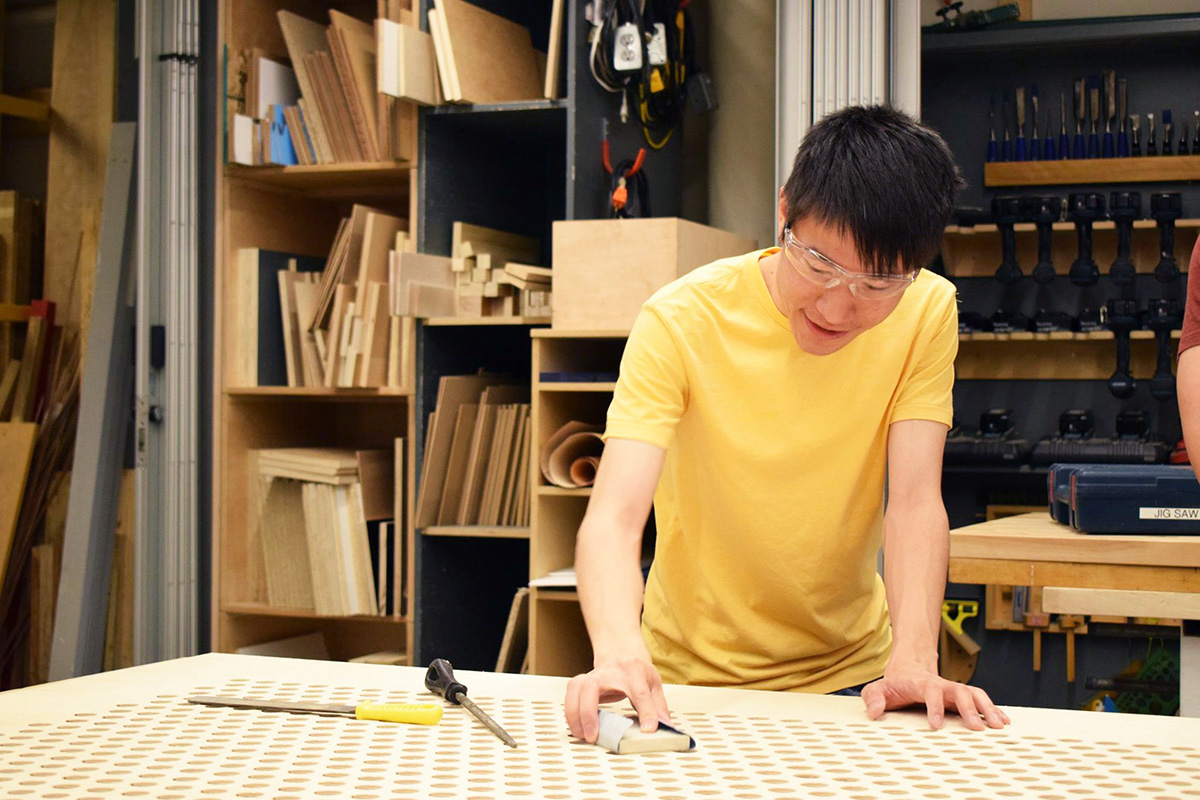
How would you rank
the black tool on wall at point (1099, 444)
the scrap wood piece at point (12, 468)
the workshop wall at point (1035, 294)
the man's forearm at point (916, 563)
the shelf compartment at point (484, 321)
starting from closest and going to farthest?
the man's forearm at point (916, 563)
the shelf compartment at point (484, 321)
the black tool on wall at point (1099, 444)
the scrap wood piece at point (12, 468)
the workshop wall at point (1035, 294)

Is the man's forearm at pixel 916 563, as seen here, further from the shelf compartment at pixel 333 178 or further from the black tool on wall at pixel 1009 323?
the black tool on wall at pixel 1009 323

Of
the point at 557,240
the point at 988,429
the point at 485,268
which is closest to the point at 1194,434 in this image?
the point at 557,240

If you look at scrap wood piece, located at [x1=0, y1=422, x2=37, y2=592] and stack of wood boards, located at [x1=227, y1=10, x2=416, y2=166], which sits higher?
stack of wood boards, located at [x1=227, y1=10, x2=416, y2=166]

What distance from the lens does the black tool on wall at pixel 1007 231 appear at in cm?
387

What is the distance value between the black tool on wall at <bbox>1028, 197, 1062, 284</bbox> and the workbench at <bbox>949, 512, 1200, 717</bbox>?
202 cm

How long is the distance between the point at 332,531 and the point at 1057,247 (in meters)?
2.49

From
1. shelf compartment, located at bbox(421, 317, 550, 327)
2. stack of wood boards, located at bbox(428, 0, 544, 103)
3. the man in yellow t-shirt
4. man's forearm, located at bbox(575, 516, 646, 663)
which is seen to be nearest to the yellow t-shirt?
the man in yellow t-shirt

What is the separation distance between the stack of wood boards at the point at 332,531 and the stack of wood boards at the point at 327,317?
0.23 meters

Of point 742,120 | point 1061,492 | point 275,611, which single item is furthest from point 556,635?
point 742,120

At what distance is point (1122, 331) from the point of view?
3783 mm

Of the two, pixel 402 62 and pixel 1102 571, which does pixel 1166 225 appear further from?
pixel 402 62

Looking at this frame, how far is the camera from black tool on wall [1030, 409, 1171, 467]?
3609 mm

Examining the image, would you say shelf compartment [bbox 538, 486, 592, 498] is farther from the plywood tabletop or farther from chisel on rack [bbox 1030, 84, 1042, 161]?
chisel on rack [bbox 1030, 84, 1042, 161]

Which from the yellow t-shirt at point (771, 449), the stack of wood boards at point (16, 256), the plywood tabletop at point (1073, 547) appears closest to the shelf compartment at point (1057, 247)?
the plywood tabletop at point (1073, 547)
